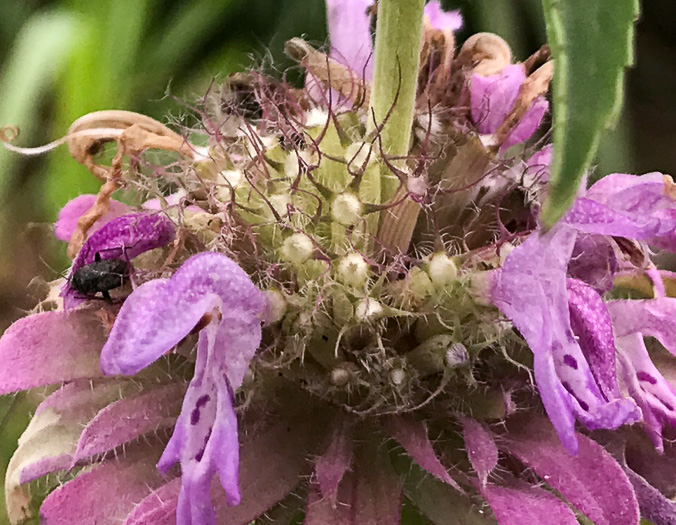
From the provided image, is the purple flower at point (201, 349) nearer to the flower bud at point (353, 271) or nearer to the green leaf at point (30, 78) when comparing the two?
the flower bud at point (353, 271)

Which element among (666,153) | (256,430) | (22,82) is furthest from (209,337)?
(666,153)

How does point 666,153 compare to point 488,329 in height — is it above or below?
below

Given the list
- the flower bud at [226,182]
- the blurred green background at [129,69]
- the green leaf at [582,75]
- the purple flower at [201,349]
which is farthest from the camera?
the blurred green background at [129,69]

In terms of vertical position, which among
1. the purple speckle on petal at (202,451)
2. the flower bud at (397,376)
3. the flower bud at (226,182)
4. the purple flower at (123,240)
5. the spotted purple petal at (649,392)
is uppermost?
the flower bud at (226,182)

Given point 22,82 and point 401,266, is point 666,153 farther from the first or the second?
point 401,266

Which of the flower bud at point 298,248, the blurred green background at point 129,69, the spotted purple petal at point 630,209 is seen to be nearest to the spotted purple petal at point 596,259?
the spotted purple petal at point 630,209

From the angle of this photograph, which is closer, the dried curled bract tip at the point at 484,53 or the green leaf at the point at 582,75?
the green leaf at the point at 582,75

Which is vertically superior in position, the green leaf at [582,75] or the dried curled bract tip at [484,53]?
the green leaf at [582,75]

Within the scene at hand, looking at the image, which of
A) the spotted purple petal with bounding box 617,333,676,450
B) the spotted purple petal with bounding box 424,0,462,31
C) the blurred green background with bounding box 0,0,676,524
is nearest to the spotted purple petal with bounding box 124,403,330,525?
the spotted purple petal with bounding box 617,333,676,450

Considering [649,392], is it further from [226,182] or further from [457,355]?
[226,182]
